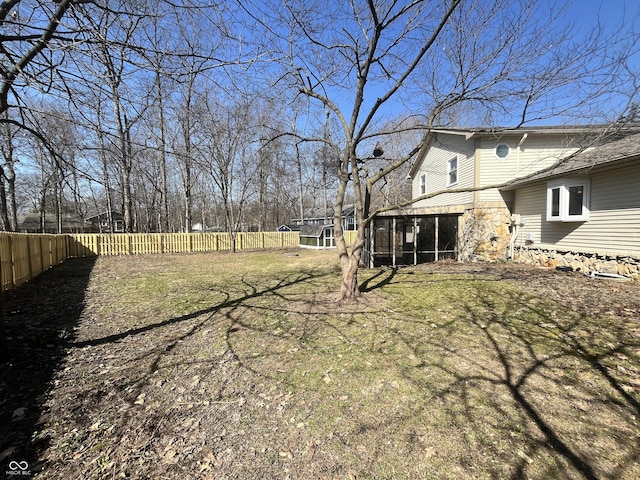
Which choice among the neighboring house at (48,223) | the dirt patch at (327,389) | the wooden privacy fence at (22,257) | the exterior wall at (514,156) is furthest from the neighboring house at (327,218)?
the neighboring house at (48,223)

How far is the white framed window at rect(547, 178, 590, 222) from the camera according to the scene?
798 centimetres

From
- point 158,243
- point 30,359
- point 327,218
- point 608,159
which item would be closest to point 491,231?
point 608,159

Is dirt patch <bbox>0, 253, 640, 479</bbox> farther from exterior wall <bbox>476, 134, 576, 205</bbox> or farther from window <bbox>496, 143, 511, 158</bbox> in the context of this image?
window <bbox>496, 143, 511, 158</bbox>

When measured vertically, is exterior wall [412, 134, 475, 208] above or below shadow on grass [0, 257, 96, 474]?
above

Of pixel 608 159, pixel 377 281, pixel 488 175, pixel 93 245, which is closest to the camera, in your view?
pixel 608 159

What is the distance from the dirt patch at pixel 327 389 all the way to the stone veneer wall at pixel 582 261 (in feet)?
7.08

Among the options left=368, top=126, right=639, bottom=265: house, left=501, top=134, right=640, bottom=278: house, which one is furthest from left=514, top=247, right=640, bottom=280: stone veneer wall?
left=368, top=126, right=639, bottom=265: house

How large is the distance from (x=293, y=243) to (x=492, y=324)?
70.3ft

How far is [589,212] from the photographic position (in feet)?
26.0

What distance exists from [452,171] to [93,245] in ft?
67.6

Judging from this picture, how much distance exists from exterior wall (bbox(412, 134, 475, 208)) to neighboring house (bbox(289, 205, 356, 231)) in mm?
16386

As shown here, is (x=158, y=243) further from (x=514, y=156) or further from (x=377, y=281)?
(x=514, y=156)

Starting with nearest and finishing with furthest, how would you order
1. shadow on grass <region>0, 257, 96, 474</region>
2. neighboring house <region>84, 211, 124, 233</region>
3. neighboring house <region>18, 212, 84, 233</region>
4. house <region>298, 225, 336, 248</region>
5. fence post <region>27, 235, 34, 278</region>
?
shadow on grass <region>0, 257, 96, 474</region>
fence post <region>27, 235, 34, 278</region>
house <region>298, 225, 336, 248</region>
neighboring house <region>18, 212, 84, 233</region>
neighboring house <region>84, 211, 124, 233</region>

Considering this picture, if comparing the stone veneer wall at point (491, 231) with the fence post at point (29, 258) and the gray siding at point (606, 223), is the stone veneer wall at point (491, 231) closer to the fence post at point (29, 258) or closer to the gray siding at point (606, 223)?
the gray siding at point (606, 223)
